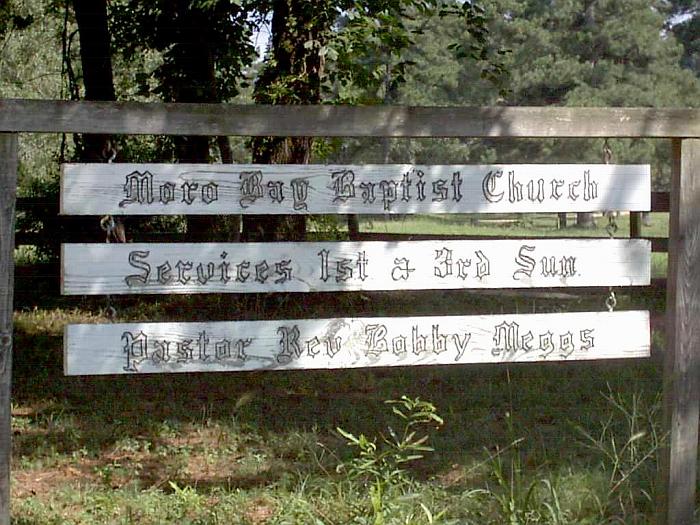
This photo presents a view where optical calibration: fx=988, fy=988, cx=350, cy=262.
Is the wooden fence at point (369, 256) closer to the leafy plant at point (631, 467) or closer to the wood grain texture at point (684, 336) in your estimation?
the wood grain texture at point (684, 336)

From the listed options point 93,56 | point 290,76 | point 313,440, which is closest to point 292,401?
point 313,440

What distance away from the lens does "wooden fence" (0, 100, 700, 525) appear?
12.7 feet

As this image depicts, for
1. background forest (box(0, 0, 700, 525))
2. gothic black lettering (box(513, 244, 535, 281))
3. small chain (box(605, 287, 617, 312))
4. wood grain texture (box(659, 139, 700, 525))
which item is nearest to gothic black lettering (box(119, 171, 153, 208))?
background forest (box(0, 0, 700, 525))

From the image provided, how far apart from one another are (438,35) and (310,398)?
28.0 metres

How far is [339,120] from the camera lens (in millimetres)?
4043

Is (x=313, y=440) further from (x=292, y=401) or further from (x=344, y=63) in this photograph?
(x=344, y=63)

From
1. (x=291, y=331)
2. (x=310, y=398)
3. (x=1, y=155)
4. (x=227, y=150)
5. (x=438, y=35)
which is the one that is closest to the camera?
(x=1, y=155)

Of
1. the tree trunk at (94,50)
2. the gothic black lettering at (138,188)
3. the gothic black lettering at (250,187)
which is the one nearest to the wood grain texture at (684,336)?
the gothic black lettering at (250,187)

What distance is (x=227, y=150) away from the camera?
11688 millimetres

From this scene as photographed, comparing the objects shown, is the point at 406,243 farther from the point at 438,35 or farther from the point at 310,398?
the point at 438,35

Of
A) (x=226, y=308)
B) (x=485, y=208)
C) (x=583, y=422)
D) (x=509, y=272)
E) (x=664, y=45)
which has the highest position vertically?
(x=664, y=45)

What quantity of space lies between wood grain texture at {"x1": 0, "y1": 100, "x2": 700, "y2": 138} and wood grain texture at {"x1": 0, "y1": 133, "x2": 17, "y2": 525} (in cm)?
13

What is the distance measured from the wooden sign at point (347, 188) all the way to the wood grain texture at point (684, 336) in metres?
0.17

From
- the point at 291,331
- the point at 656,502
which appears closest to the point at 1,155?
the point at 291,331
